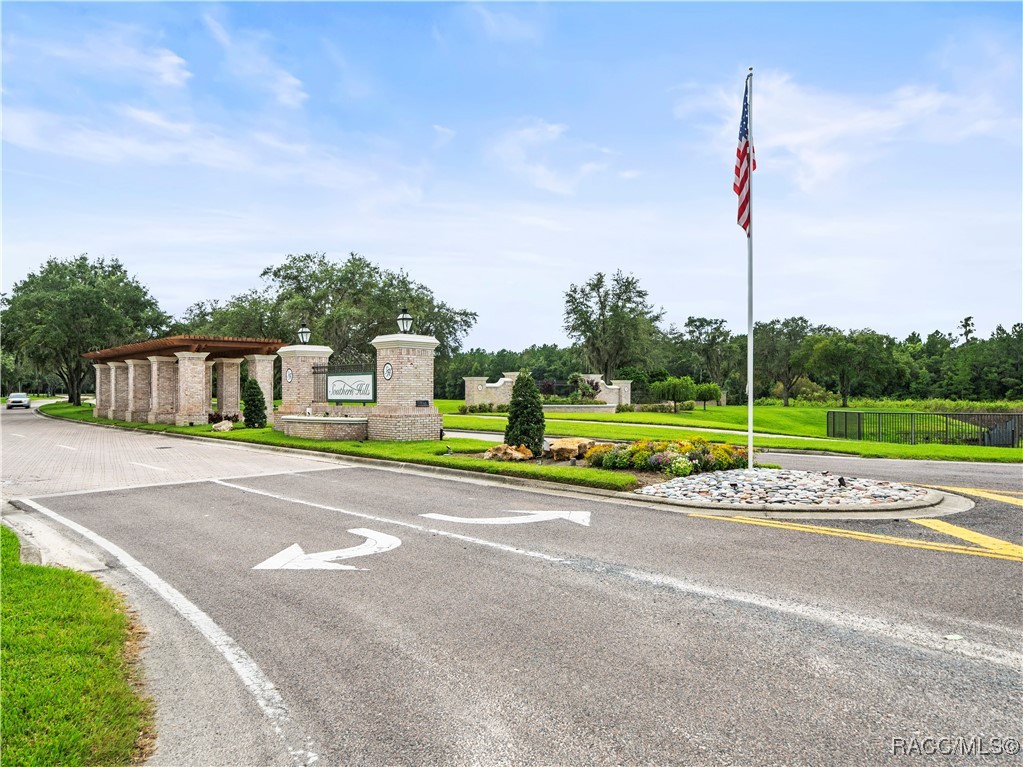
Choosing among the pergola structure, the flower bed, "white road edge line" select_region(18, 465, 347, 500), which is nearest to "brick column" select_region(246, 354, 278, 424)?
the pergola structure

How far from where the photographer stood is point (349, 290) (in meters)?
47.7

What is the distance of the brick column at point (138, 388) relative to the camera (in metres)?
33.8

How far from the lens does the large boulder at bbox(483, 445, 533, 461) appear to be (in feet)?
45.8

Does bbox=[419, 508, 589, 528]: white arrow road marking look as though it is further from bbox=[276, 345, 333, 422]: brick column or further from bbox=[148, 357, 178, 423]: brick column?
bbox=[148, 357, 178, 423]: brick column

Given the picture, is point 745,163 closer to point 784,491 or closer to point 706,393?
point 784,491

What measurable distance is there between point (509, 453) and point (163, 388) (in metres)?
25.5

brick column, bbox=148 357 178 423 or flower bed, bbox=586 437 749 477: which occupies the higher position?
brick column, bbox=148 357 178 423

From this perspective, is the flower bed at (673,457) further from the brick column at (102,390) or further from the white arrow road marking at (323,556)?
the brick column at (102,390)

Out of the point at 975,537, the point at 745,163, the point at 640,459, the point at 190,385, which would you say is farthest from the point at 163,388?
the point at 975,537

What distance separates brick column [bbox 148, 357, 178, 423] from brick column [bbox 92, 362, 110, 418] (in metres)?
7.41

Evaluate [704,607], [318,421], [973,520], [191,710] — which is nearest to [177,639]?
[191,710]

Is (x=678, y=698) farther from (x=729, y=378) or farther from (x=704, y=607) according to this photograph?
(x=729, y=378)

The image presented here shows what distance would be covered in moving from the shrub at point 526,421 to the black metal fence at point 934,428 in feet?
46.0

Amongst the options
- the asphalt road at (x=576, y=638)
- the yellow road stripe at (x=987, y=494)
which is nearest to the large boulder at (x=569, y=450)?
the asphalt road at (x=576, y=638)
